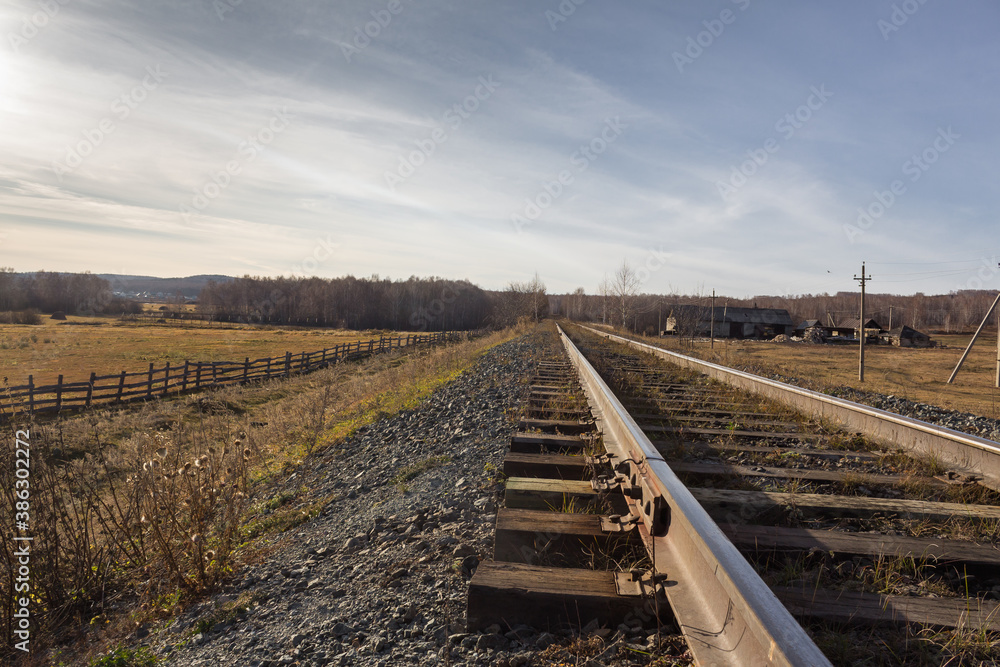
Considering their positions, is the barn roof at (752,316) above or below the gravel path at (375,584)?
above

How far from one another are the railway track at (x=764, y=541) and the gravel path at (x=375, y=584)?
22 centimetres

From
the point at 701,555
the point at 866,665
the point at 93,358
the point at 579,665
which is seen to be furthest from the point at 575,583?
the point at 93,358

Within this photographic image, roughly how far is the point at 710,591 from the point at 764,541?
2.59 feet

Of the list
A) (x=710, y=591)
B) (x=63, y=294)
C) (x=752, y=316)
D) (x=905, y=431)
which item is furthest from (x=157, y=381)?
(x=63, y=294)

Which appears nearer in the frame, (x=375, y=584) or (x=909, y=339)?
(x=375, y=584)

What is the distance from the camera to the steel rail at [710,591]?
1150 millimetres

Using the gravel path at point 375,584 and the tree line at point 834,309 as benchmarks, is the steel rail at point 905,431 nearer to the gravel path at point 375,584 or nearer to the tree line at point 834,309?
the gravel path at point 375,584

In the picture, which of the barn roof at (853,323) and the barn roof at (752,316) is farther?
the barn roof at (752,316)

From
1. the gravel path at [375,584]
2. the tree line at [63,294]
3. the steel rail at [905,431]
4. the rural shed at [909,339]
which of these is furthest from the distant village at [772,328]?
the tree line at [63,294]

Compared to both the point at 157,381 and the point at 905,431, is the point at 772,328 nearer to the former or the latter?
the point at 157,381

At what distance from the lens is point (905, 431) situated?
12.0 feet

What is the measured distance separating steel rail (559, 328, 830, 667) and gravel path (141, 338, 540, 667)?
49 cm

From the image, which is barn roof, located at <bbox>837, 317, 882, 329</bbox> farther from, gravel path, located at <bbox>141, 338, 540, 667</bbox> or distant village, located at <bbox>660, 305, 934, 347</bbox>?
gravel path, located at <bbox>141, 338, 540, 667</bbox>

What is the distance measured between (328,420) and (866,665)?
9060mm
